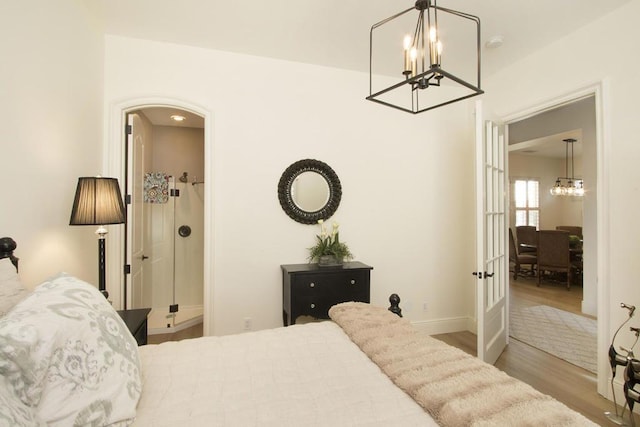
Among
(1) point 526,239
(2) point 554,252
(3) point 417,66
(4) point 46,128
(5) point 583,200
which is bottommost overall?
(2) point 554,252

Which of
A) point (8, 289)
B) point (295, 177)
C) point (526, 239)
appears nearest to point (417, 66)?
point (295, 177)

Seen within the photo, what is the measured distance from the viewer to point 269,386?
1.13m

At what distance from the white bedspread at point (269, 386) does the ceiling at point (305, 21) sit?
2212 millimetres

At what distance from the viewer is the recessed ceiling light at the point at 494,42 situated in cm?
258

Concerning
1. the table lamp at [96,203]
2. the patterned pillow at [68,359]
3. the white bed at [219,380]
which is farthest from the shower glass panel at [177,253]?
the patterned pillow at [68,359]

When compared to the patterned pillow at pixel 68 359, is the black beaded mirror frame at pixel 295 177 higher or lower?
higher

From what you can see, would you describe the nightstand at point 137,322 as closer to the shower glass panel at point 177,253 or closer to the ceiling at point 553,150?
the shower glass panel at point 177,253

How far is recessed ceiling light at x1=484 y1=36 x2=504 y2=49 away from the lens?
8.48 feet

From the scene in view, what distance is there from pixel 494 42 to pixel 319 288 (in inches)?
101

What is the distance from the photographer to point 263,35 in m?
2.58

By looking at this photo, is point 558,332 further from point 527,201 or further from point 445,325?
point 527,201

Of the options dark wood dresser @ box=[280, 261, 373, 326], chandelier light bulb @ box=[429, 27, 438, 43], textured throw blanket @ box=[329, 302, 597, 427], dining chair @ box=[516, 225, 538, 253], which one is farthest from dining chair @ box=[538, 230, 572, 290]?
chandelier light bulb @ box=[429, 27, 438, 43]

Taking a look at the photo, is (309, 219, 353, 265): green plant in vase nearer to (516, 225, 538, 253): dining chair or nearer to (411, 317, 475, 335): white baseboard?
(411, 317, 475, 335): white baseboard

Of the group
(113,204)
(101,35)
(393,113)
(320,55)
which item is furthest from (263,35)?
(113,204)
